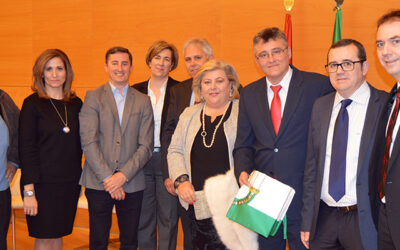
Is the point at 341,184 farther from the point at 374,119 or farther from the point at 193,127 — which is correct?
the point at 193,127

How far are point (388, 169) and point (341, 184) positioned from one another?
0.34 meters

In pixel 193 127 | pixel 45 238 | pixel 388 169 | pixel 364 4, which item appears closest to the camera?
pixel 388 169

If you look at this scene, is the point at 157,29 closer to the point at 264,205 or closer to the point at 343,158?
the point at 264,205

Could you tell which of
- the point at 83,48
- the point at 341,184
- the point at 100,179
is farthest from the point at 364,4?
the point at 83,48

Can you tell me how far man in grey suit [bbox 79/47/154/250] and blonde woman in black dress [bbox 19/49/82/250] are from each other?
12 centimetres

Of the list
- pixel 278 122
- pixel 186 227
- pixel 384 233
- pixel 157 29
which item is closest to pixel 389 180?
pixel 384 233

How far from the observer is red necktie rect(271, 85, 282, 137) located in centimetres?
266

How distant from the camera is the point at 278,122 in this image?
2.66 m

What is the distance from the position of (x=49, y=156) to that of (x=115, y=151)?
50 centimetres

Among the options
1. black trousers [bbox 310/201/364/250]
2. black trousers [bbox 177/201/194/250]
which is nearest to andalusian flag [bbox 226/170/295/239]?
black trousers [bbox 310/201/364/250]

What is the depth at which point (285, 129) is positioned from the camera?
2604mm

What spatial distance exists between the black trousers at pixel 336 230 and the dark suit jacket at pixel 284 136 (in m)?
0.23

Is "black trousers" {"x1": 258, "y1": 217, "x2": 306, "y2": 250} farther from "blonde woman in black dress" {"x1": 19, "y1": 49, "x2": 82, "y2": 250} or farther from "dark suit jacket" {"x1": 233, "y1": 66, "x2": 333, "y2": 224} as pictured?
"blonde woman in black dress" {"x1": 19, "y1": 49, "x2": 82, "y2": 250}

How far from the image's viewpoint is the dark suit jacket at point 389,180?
191 cm
